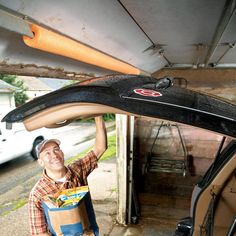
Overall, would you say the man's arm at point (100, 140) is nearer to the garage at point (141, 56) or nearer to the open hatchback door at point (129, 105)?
the garage at point (141, 56)

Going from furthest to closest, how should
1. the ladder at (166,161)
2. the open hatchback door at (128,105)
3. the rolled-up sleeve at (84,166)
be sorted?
the ladder at (166,161)
the rolled-up sleeve at (84,166)
the open hatchback door at (128,105)

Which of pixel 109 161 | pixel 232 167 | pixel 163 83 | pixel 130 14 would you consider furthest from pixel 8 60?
pixel 109 161

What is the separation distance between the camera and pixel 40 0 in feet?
3.39

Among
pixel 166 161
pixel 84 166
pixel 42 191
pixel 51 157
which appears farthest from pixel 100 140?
pixel 166 161

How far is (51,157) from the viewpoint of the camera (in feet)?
7.09

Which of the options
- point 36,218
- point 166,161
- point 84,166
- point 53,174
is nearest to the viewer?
point 36,218

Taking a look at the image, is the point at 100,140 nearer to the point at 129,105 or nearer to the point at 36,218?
the point at 36,218

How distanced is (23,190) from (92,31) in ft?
18.4

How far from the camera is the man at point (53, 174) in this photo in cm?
196

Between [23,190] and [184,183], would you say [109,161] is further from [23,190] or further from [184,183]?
[184,183]

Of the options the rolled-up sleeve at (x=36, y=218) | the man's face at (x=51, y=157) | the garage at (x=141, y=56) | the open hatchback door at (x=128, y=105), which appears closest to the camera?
the open hatchback door at (x=128, y=105)

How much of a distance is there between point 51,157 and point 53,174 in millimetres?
143

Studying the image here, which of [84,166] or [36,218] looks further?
[84,166]

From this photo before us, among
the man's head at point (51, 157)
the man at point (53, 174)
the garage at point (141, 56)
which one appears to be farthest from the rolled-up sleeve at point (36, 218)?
the garage at point (141, 56)
